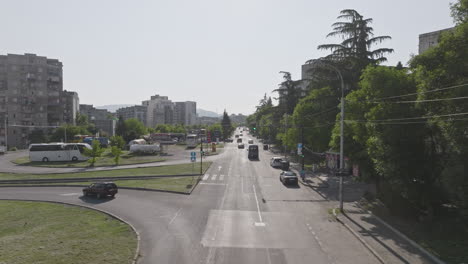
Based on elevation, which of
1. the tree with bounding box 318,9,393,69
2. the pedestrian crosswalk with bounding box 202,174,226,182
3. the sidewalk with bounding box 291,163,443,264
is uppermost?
the tree with bounding box 318,9,393,69

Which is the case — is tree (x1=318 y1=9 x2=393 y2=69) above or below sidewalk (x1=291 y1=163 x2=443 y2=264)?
above

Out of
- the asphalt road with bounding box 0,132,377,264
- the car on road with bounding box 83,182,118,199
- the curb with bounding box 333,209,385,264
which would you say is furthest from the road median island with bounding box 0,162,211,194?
the curb with bounding box 333,209,385,264

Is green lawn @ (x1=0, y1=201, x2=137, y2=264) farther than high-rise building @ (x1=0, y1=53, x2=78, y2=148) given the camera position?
No

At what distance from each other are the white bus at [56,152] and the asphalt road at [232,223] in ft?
84.2

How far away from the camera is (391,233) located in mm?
18609

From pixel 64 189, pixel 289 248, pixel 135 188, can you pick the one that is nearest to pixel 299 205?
pixel 289 248

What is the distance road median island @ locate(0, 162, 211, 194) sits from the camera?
3488 centimetres

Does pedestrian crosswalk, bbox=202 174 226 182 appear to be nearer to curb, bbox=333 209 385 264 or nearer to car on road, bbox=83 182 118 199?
car on road, bbox=83 182 118 199

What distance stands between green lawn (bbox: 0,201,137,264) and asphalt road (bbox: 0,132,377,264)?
1241 mm

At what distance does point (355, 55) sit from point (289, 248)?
2998 centimetres

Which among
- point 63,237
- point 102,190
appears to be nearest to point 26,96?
point 102,190

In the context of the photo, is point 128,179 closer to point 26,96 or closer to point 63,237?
point 63,237

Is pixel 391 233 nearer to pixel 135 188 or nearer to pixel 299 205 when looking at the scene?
pixel 299 205

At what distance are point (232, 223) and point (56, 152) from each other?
5137 cm
